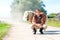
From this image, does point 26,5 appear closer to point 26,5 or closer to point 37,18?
point 26,5

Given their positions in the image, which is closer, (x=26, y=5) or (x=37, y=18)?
(x=37, y=18)

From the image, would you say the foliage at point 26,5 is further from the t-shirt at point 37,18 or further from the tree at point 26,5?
the t-shirt at point 37,18

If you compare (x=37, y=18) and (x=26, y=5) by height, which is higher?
(x=26, y=5)

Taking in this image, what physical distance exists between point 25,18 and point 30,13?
595 mm

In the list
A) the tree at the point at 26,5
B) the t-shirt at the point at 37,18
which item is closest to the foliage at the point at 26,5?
the tree at the point at 26,5

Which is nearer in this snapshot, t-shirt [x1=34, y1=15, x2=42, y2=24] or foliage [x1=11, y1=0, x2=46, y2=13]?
t-shirt [x1=34, y1=15, x2=42, y2=24]

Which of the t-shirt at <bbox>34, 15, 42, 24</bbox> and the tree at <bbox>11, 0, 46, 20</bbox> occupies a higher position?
the tree at <bbox>11, 0, 46, 20</bbox>

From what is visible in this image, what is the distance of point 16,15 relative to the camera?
75.6 metres

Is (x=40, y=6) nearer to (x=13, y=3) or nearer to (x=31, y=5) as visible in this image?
(x=31, y=5)

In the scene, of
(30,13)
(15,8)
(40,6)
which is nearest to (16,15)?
(15,8)

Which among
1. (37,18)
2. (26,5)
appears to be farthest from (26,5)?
(37,18)

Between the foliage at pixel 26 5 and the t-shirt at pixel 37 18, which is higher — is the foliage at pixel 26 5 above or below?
above

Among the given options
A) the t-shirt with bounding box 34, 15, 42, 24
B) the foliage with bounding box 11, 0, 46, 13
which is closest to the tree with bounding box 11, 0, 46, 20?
the foliage with bounding box 11, 0, 46, 13

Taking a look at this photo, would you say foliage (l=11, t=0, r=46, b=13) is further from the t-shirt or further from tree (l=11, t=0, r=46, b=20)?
the t-shirt
